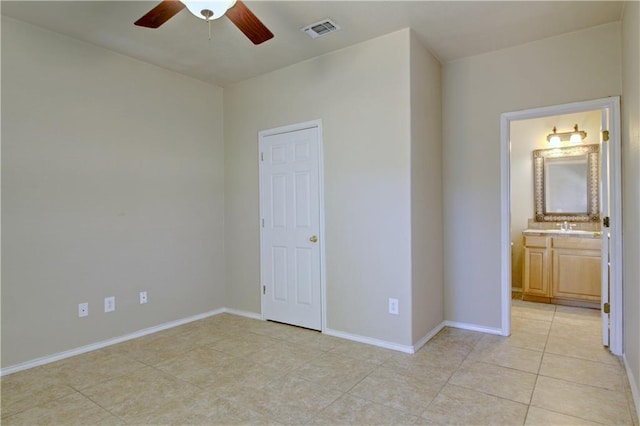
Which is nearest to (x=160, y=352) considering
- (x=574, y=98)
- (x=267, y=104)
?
(x=267, y=104)

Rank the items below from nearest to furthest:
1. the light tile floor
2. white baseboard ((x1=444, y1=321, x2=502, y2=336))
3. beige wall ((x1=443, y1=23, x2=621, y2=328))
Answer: the light tile floor
beige wall ((x1=443, y1=23, x2=621, y2=328))
white baseboard ((x1=444, y1=321, x2=502, y2=336))

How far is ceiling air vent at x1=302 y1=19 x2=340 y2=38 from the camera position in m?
2.78

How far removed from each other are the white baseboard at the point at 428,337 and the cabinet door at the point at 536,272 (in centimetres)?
160

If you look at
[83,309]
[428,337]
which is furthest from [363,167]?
[83,309]

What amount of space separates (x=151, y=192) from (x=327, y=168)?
175cm

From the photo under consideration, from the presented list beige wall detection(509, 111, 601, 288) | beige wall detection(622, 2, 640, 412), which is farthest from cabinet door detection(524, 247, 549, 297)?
beige wall detection(622, 2, 640, 412)

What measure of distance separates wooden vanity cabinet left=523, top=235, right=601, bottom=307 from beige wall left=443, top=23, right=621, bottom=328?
139cm

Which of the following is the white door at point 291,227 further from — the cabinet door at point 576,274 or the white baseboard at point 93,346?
the cabinet door at point 576,274

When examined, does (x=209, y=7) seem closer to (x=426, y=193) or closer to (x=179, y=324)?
(x=426, y=193)

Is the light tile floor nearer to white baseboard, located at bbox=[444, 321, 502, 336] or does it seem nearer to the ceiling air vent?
white baseboard, located at bbox=[444, 321, 502, 336]

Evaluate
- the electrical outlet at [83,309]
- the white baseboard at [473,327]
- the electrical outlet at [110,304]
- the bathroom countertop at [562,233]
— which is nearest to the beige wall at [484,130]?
the white baseboard at [473,327]

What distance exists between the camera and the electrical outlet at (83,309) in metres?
3.03

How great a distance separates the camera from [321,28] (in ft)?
9.37

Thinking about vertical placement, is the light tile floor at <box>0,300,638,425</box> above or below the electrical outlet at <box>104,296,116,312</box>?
below
